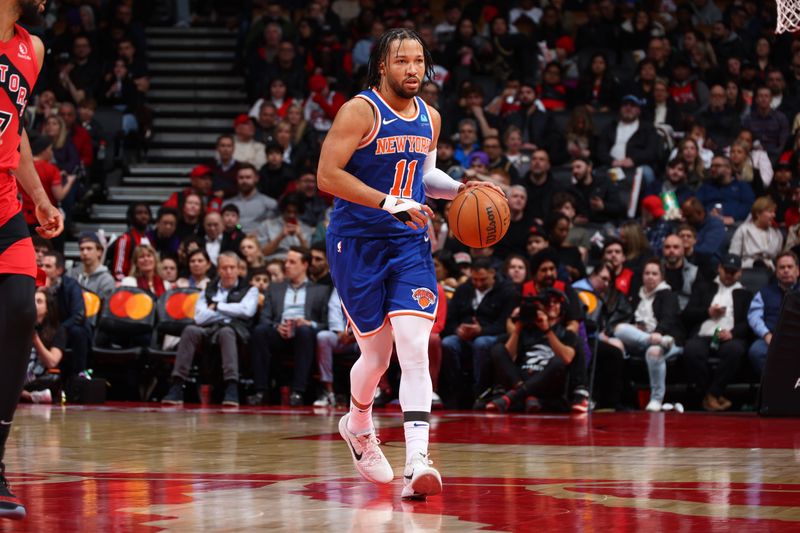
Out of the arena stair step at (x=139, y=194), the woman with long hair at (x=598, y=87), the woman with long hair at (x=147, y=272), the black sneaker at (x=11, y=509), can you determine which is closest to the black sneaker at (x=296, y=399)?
the woman with long hair at (x=147, y=272)

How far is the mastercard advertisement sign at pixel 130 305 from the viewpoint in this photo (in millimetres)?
12375

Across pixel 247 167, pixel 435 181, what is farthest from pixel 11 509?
pixel 247 167

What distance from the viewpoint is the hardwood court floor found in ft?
15.1

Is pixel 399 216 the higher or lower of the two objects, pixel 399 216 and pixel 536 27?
the lower

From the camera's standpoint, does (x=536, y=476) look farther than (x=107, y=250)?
No

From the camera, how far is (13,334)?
15.4 feet

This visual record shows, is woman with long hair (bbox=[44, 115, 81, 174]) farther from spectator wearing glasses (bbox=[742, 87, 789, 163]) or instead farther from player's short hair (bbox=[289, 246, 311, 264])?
spectator wearing glasses (bbox=[742, 87, 789, 163])

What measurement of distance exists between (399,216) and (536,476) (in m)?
1.49

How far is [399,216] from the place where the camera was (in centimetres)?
540

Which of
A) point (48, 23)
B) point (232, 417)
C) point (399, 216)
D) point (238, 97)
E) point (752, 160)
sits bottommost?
point (232, 417)

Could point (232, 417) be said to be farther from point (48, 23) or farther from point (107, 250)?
point (48, 23)

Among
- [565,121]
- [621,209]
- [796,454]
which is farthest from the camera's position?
[565,121]

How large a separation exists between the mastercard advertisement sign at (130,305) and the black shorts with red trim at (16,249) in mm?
7674

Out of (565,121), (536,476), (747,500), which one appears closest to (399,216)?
(536,476)
